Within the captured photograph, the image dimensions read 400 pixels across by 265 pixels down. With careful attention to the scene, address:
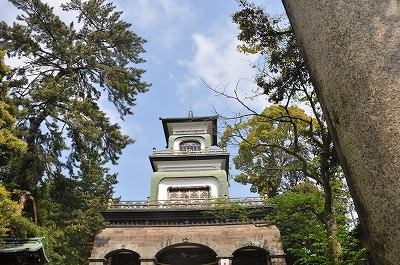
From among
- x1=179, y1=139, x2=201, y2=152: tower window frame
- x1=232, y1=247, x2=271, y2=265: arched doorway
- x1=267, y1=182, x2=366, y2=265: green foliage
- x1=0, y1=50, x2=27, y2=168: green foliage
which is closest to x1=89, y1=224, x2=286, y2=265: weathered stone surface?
x1=232, y1=247, x2=271, y2=265: arched doorway

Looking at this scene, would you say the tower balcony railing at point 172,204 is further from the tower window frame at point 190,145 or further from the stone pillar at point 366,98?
the stone pillar at point 366,98

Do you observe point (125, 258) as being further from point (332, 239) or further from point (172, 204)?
point (332, 239)

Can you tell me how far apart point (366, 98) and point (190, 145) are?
23.3m

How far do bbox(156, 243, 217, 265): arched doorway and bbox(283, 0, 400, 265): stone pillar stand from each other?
18.0 metres

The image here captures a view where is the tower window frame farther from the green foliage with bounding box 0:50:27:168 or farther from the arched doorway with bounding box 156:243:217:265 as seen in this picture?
the green foliage with bounding box 0:50:27:168

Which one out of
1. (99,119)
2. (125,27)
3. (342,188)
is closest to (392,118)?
(342,188)

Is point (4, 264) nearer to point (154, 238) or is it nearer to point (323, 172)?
point (154, 238)

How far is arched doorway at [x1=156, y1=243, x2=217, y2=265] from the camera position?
18.5 m

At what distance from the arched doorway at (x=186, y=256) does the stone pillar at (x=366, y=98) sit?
1804 centimetres

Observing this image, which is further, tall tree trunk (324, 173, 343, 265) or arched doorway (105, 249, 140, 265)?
arched doorway (105, 249, 140, 265)

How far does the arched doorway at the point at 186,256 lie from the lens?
Answer: 1852cm

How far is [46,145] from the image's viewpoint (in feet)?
48.5

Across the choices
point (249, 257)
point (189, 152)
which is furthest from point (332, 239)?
point (189, 152)

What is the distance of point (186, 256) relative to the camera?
61.8 feet
